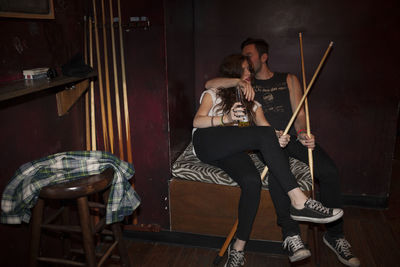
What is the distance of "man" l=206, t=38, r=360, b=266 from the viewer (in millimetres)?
2416

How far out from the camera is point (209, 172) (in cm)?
266

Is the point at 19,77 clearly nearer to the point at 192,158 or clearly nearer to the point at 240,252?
the point at 192,158

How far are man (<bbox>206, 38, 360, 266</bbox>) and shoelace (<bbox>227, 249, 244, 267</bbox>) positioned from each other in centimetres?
30

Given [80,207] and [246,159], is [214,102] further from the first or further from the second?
[80,207]

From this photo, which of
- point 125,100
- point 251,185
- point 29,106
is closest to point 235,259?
point 251,185

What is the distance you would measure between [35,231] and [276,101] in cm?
211

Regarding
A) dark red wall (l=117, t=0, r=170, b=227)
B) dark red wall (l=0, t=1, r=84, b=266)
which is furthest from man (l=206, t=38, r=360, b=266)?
dark red wall (l=0, t=1, r=84, b=266)

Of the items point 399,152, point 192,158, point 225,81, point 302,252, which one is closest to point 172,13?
point 225,81

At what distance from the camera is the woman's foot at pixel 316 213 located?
2240mm

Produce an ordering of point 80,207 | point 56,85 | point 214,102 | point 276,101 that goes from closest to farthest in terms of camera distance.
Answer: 1. point 80,207
2. point 56,85
3. point 214,102
4. point 276,101

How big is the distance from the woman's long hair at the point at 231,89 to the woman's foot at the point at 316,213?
0.84m

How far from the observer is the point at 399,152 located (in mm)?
4891

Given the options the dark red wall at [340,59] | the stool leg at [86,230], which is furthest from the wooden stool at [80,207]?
the dark red wall at [340,59]

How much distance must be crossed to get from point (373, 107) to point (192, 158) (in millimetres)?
1723
